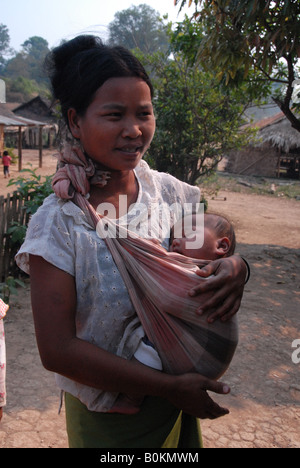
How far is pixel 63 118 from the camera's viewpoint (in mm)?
Answer: 1271

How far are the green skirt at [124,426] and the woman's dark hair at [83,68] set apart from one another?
Result: 2.86ft

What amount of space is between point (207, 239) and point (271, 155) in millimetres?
20378

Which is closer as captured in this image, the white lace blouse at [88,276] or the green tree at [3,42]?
the white lace blouse at [88,276]

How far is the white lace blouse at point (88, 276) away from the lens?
42.5 inches

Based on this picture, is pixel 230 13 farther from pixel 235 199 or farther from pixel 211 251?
pixel 235 199

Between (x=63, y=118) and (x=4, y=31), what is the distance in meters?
95.1

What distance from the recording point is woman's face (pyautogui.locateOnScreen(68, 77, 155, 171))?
3.75 ft

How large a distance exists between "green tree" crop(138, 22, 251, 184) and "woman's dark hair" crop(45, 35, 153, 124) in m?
7.74

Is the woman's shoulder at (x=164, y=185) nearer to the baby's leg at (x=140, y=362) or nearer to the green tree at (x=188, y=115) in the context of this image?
the baby's leg at (x=140, y=362)

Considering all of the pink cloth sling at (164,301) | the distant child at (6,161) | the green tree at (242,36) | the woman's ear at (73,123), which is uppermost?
the green tree at (242,36)

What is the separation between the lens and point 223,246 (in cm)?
144

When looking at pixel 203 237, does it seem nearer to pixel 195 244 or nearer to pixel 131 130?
pixel 195 244

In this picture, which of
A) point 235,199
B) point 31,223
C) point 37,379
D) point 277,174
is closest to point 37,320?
point 31,223

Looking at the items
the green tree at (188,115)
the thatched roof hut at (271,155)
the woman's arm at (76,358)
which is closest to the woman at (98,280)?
the woman's arm at (76,358)
